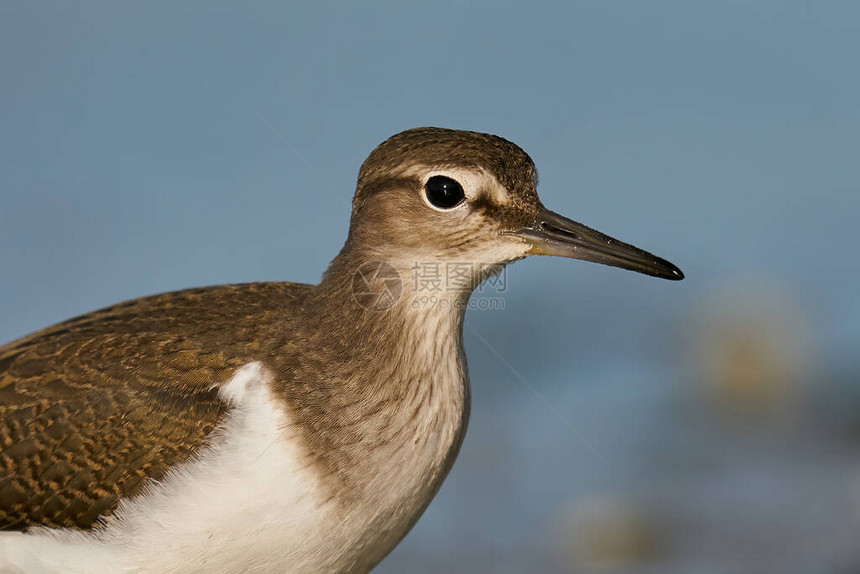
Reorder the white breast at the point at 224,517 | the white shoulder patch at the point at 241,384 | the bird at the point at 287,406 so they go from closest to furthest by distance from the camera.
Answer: the white breast at the point at 224,517 → the bird at the point at 287,406 → the white shoulder patch at the point at 241,384

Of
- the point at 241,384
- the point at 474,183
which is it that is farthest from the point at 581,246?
the point at 241,384

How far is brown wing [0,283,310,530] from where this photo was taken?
277 inches

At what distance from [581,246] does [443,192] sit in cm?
99

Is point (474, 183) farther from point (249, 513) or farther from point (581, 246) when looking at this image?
point (249, 513)

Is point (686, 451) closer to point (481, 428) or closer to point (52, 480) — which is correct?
point (481, 428)

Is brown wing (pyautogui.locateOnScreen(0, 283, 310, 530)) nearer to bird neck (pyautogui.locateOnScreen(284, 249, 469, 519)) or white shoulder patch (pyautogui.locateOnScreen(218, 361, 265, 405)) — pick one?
white shoulder patch (pyautogui.locateOnScreen(218, 361, 265, 405))

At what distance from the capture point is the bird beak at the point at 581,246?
7.41 meters

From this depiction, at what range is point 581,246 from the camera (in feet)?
24.8

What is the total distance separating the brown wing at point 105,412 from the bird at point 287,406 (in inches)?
0.4

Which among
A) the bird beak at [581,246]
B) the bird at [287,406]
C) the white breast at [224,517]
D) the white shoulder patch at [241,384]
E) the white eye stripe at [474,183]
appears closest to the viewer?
the white breast at [224,517]

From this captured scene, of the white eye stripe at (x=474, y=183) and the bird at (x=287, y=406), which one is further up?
the white eye stripe at (x=474, y=183)

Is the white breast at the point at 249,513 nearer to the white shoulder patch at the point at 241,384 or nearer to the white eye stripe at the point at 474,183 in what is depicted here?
the white shoulder patch at the point at 241,384

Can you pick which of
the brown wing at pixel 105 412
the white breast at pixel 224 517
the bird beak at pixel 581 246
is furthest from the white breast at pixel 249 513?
the bird beak at pixel 581 246

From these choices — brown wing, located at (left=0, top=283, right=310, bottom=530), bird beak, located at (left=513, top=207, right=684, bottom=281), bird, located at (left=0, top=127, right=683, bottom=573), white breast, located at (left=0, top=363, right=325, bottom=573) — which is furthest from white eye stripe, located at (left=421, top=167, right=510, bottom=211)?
white breast, located at (left=0, top=363, right=325, bottom=573)
